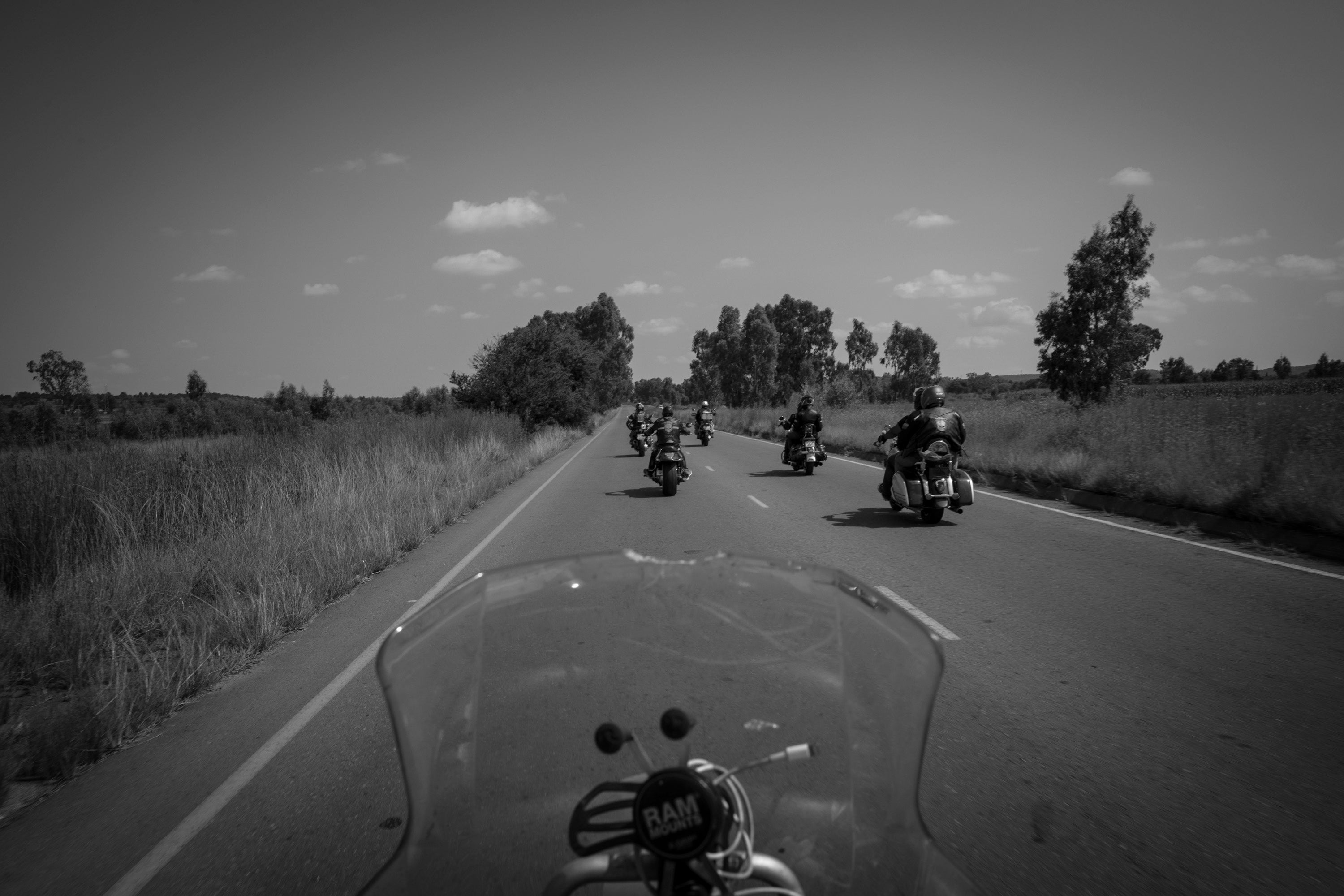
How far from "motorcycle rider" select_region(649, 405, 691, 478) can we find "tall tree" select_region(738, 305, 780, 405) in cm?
5506

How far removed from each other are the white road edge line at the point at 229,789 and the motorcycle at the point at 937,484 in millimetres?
7312

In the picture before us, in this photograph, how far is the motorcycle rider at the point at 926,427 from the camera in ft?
35.4

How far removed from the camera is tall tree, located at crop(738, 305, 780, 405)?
70.2 meters

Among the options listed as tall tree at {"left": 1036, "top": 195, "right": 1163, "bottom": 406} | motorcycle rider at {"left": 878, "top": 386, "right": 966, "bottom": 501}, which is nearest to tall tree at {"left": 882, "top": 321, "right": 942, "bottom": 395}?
tall tree at {"left": 1036, "top": 195, "right": 1163, "bottom": 406}

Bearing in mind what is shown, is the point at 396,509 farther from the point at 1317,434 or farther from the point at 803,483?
the point at 1317,434

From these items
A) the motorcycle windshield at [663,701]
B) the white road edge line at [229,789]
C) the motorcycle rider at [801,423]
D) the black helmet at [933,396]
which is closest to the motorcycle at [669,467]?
the motorcycle rider at [801,423]

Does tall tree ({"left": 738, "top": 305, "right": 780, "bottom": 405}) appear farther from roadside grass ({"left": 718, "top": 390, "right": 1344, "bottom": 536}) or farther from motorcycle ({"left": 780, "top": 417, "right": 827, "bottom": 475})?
motorcycle ({"left": 780, "top": 417, "right": 827, "bottom": 475})

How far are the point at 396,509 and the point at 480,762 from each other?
10615mm

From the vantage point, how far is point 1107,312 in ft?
115

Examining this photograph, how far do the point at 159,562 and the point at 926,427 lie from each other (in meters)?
9.24

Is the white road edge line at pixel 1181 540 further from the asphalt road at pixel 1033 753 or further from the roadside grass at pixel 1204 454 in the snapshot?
the roadside grass at pixel 1204 454

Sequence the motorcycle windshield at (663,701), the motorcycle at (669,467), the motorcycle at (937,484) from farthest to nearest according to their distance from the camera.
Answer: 1. the motorcycle at (669,467)
2. the motorcycle at (937,484)
3. the motorcycle windshield at (663,701)

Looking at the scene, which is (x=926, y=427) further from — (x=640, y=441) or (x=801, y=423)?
(x=640, y=441)

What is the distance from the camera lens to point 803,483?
1669 centimetres
